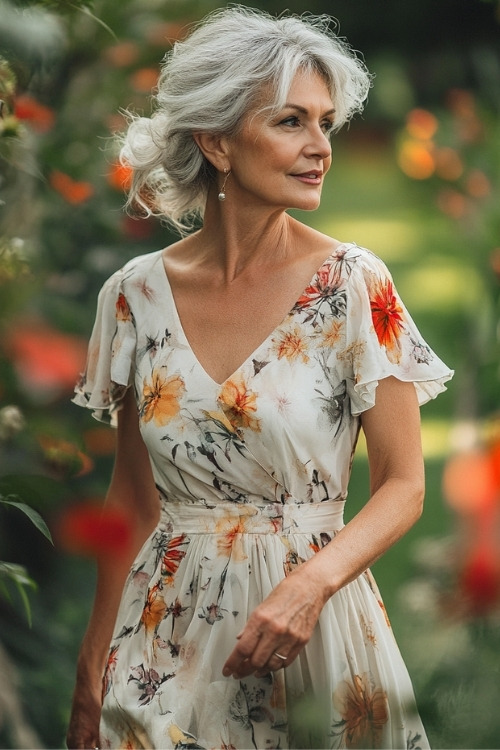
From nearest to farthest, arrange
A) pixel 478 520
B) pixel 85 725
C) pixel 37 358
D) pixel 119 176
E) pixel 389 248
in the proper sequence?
pixel 478 520
pixel 389 248
pixel 37 358
pixel 85 725
pixel 119 176

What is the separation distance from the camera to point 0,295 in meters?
0.91

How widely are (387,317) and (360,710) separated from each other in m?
0.59

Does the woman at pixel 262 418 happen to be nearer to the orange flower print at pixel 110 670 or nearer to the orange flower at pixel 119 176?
the orange flower print at pixel 110 670

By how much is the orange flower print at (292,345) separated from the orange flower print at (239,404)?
0.08 metres

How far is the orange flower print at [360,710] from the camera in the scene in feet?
4.93

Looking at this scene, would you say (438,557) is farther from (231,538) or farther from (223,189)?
(223,189)

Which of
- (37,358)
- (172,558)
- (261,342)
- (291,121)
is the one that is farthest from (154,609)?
(291,121)

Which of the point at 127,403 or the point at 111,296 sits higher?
the point at 111,296

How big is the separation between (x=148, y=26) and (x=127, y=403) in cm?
67

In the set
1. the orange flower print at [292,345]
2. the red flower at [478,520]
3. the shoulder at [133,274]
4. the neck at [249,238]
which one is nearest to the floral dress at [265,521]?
the orange flower print at [292,345]

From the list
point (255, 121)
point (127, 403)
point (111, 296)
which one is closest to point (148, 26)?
point (255, 121)

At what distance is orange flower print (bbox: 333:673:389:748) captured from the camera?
4.93ft

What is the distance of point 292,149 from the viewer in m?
1.61

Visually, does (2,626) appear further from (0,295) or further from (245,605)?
(0,295)
